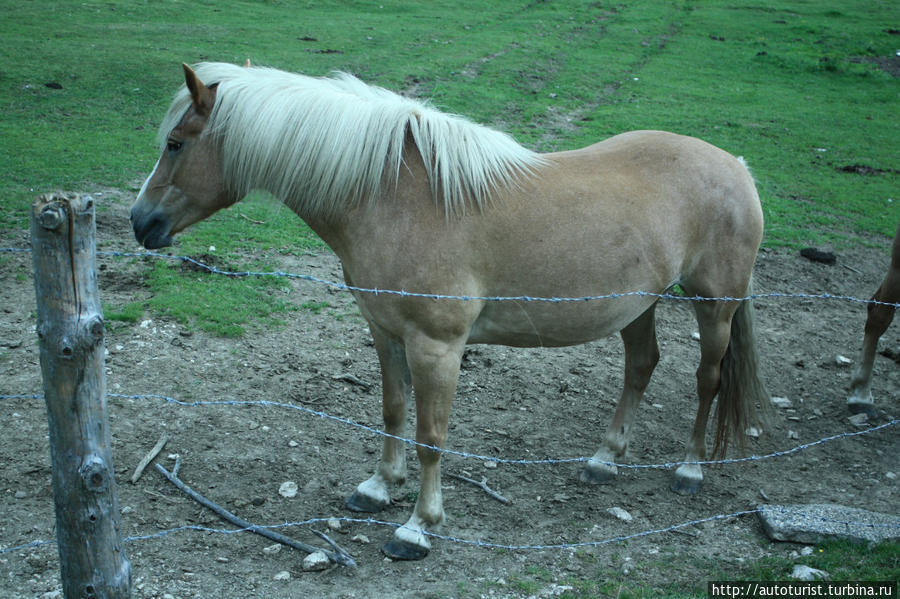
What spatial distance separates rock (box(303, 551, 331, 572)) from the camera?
3396mm

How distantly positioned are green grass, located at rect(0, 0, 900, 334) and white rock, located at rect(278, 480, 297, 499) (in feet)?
5.21

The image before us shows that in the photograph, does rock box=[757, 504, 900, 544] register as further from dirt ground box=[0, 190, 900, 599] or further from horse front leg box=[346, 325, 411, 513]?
horse front leg box=[346, 325, 411, 513]

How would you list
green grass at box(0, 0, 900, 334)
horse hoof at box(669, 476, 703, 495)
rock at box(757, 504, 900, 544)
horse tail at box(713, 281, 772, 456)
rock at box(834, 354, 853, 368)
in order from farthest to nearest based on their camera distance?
green grass at box(0, 0, 900, 334) < rock at box(834, 354, 853, 368) < horse tail at box(713, 281, 772, 456) < horse hoof at box(669, 476, 703, 495) < rock at box(757, 504, 900, 544)

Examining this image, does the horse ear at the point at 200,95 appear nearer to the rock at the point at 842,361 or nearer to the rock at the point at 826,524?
the rock at the point at 826,524

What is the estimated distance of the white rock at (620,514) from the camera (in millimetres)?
4035

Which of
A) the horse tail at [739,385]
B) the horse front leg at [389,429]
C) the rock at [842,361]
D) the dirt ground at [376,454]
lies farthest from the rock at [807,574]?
the rock at [842,361]

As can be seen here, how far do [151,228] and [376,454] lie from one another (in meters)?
1.93

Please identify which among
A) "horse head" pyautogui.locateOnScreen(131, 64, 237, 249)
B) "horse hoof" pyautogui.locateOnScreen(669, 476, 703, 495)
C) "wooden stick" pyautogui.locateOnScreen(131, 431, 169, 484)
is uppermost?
"horse head" pyautogui.locateOnScreen(131, 64, 237, 249)

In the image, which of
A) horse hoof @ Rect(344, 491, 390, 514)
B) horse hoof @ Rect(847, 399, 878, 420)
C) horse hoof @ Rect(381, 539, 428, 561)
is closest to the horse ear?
horse hoof @ Rect(344, 491, 390, 514)

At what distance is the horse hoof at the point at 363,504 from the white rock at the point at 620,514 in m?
1.28

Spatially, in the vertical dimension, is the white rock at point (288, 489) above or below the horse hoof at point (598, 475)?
above

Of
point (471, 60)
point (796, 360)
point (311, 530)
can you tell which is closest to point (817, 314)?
point (796, 360)

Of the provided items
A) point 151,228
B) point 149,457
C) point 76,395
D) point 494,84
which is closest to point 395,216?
point 151,228

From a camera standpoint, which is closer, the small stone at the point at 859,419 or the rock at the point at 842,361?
the small stone at the point at 859,419
